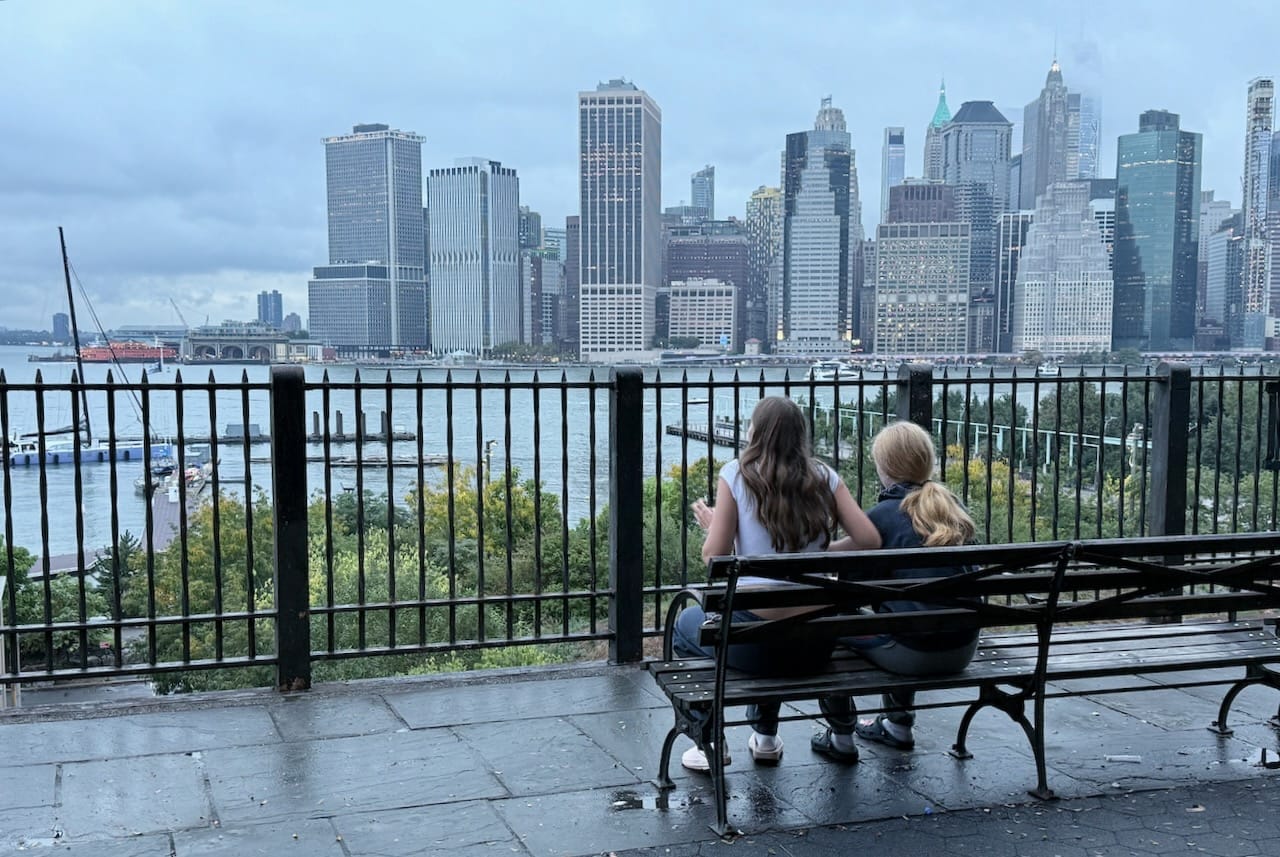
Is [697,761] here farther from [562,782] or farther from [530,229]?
[530,229]

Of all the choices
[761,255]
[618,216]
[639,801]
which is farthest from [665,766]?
[761,255]

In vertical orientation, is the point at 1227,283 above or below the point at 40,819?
above

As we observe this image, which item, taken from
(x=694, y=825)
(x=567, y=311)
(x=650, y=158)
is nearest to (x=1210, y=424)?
(x=694, y=825)

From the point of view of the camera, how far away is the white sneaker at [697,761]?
4188 mm

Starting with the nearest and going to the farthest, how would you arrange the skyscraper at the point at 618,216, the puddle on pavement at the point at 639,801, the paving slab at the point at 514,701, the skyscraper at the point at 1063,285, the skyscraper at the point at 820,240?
the puddle on pavement at the point at 639,801, the paving slab at the point at 514,701, the skyscraper at the point at 1063,285, the skyscraper at the point at 618,216, the skyscraper at the point at 820,240

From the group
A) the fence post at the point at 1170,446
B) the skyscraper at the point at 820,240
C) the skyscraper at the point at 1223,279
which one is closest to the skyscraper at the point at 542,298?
the skyscraper at the point at 820,240

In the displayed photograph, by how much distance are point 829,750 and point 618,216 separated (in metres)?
108

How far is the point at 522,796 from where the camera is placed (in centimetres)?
402

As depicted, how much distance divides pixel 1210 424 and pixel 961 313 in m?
59.5

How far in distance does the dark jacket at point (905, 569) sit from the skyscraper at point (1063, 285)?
63.1 metres

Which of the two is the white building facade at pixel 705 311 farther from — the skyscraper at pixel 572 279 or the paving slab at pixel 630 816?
the paving slab at pixel 630 816

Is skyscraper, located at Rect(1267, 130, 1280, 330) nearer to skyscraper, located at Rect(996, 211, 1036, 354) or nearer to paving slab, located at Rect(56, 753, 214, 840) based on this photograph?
skyscraper, located at Rect(996, 211, 1036, 354)

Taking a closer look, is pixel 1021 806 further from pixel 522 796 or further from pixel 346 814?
pixel 346 814

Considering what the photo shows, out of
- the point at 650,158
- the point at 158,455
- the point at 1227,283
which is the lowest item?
the point at 158,455
